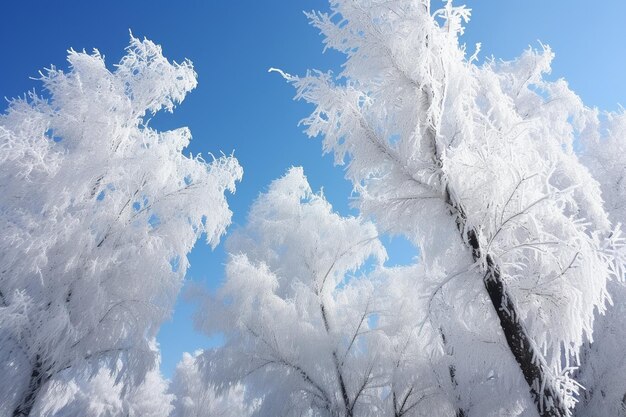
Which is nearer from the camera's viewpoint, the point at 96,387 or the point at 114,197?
Answer: the point at 114,197

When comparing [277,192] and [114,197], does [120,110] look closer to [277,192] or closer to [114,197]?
[114,197]

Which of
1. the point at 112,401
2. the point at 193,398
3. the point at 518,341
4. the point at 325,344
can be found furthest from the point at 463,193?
the point at 112,401

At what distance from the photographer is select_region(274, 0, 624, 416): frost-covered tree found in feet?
9.98

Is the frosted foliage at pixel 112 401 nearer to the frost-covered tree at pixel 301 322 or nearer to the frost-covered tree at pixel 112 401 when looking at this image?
the frost-covered tree at pixel 112 401

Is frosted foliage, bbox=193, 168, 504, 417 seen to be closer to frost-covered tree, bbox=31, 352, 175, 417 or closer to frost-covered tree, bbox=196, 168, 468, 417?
frost-covered tree, bbox=196, 168, 468, 417

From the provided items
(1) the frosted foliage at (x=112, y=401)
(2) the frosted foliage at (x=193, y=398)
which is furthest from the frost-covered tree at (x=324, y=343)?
(1) the frosted foliage at (x=112, y=401)

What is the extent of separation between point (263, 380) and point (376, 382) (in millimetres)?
2224

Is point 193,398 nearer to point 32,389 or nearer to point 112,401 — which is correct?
point 112,401

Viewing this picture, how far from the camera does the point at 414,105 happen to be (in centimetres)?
369

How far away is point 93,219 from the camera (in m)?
5.38

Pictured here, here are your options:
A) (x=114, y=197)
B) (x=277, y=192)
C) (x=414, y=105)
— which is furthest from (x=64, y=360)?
(x=277, y=192)

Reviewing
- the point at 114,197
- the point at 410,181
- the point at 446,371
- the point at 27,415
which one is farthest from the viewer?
the point at 446,371

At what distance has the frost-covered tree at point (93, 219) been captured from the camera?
4672 mm

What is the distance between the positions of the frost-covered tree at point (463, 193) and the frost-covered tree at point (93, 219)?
3351 mm
